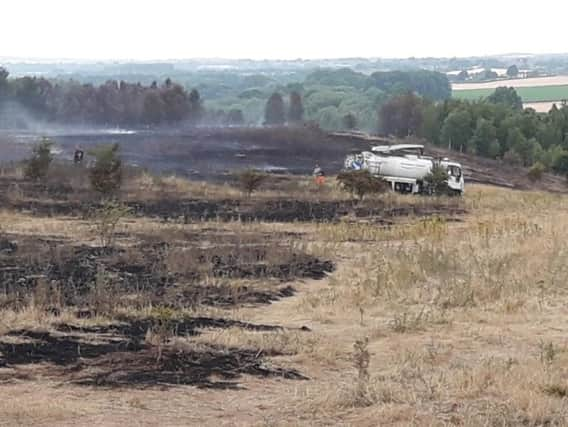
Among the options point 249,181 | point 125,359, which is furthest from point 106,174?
point 125,359

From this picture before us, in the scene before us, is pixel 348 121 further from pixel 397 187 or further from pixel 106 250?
pixel 106 250

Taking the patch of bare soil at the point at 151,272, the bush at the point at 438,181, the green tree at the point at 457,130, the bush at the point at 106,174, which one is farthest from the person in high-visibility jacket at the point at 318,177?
the green tree at the point at 457,130

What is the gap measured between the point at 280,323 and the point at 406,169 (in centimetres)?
2606

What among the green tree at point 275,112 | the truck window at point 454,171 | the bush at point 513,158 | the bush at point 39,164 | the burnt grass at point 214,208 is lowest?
the bush at point 513,158

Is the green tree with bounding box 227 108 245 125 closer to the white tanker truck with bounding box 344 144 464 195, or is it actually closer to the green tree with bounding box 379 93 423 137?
the green tree with bounding box 379 93 423 137

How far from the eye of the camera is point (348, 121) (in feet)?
269

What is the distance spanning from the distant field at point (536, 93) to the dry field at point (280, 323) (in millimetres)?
114372

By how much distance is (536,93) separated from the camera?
5743 inches

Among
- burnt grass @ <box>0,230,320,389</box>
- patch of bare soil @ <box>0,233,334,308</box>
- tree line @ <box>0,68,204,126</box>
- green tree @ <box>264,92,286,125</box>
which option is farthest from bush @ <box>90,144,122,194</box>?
green tree @ <box>264,92,286,125</box>

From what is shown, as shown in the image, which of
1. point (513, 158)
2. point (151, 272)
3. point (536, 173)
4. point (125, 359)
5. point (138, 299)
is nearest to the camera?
point (125, 359)

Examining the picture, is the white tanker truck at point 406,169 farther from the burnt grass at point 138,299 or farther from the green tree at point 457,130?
the green tree at point 457,130

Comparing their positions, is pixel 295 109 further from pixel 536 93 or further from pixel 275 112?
pixel 536 93

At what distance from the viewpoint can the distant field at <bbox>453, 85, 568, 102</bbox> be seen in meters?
134

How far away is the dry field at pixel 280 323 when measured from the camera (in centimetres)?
762
